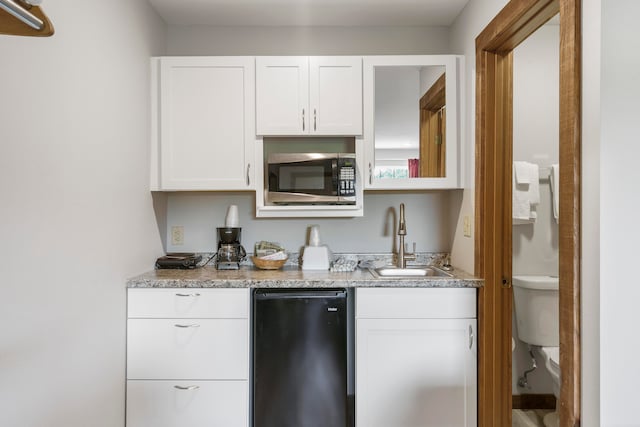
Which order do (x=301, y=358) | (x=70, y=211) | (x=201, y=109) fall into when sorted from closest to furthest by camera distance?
1. (x=70, y=211)
2. (x=301, y=358)
3. (x=201, y=109)

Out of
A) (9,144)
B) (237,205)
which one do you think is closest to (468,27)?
(237,205)

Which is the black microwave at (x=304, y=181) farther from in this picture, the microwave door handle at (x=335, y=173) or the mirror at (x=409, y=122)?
the mirror at (x=409, y=122)

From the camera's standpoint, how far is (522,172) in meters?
2.29

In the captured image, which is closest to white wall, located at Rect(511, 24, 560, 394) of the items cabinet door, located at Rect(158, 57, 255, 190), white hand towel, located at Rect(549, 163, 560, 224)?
white hand towel, located at Rect(549, 163, 560, 224)

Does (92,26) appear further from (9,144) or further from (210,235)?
(210,235)

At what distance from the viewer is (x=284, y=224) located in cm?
252

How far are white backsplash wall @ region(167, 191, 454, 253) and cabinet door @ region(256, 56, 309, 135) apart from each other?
53 centimetres

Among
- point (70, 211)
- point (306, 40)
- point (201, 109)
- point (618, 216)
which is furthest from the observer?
point (306, 40)

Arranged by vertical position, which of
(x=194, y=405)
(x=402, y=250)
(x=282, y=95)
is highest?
(x=282, y=95)

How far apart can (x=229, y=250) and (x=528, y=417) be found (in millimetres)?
2072

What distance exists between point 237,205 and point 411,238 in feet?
3.86

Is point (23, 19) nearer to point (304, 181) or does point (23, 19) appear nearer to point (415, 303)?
point (304, 181)

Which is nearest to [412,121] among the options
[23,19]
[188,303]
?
[188,303]

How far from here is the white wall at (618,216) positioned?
111 centimetres
